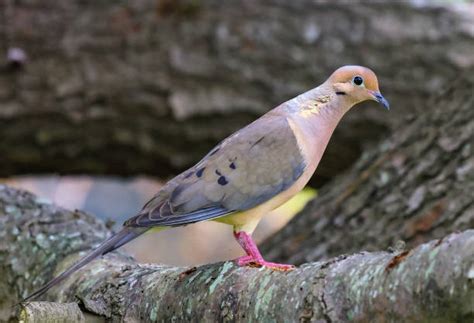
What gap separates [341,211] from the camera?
3.41 m

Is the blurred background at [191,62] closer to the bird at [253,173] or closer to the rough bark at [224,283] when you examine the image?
the rough bark at [224,283]

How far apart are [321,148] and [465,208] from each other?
882mm

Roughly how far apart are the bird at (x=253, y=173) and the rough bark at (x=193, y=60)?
1734mm

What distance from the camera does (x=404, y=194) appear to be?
3.27m

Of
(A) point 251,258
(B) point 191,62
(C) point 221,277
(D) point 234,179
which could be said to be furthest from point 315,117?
(B) point 191,62

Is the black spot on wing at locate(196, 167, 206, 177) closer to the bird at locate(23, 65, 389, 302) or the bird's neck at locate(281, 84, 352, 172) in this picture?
the bird at locate(23, 65, 389, 302)

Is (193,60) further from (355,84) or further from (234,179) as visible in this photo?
(234,179)

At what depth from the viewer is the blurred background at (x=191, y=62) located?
166 inches

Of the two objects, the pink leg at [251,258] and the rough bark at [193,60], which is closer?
the pink leg at [251,258]

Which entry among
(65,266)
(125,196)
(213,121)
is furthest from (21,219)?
(125,196)

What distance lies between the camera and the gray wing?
2340 millimetres

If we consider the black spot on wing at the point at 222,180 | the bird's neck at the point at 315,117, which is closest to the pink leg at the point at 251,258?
the black spot on wing at the point at 222,180

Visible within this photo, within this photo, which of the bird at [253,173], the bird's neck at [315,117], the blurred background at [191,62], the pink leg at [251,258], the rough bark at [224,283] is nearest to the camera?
the rough bark at [224,283]

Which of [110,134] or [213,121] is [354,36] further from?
[110,134]
